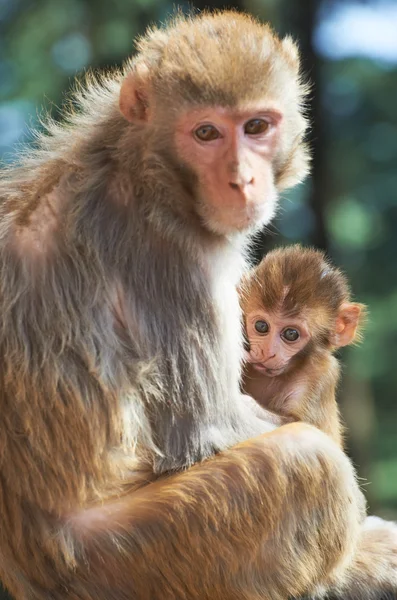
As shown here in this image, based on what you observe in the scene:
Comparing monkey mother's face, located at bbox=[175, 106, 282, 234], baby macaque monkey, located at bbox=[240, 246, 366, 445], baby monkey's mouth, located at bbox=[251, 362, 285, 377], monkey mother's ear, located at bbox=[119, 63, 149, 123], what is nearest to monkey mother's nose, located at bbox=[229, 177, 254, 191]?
monkey mother's face, located at bbox=[175, 106, 282, 234]

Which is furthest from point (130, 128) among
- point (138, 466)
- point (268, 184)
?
point (138, 466)

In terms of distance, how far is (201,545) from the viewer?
380 centimetres

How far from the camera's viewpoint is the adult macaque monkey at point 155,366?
12.2ft

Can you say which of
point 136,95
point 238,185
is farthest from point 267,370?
point 136,95

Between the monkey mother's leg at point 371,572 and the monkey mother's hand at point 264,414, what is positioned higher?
the monkey mother's hand at point 264,414

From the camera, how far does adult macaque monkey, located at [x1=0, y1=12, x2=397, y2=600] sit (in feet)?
12.2

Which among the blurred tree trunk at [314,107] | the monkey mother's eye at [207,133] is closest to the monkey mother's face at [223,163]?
the monkey mother's eye at [207,133]

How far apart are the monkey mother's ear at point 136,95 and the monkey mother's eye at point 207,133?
26cm

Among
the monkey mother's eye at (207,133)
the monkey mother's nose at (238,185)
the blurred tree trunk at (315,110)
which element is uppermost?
the blurred tree trunk at (315,110)

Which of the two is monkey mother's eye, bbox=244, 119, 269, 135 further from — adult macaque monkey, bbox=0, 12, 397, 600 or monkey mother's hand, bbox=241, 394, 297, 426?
monkey mother's hand, bbox=241, 394, 297, 426

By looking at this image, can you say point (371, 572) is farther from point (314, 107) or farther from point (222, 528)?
point (314, 107)

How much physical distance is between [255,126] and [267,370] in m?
1.46

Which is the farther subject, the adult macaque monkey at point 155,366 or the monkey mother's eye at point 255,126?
the monkey mother's eye at point 255,126

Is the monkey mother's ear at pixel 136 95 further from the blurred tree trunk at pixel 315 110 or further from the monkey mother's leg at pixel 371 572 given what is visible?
the blurred tree trunk at pixel 315 110
